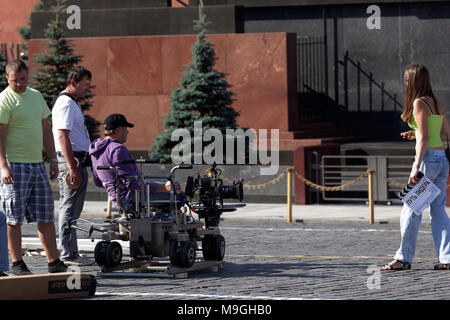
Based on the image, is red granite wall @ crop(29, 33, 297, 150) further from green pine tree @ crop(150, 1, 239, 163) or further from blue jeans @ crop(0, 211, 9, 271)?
blue jeans @ crop(0, 211, 9, 271)

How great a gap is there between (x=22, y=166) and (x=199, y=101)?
47.0 ft

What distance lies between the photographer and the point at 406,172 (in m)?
23.8

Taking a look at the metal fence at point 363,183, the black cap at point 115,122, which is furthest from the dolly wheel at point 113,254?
the metal fence at point 363,183

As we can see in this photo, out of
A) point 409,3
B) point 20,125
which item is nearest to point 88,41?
point 409,3

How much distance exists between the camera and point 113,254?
11688mm

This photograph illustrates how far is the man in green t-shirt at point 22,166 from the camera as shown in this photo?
439 inches

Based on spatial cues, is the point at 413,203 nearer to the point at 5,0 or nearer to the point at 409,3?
the point at 409,3

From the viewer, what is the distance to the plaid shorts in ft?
36.6

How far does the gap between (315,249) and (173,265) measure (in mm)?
3404

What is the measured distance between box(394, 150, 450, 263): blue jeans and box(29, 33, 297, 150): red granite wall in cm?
1577

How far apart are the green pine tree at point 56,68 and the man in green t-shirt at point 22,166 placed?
51.9 feet

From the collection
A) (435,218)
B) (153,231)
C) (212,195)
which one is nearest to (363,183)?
(212,195)

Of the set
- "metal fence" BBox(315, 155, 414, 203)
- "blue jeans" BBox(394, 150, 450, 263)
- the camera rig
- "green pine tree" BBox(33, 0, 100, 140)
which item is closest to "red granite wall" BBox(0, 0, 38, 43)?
"green pine tree" BBox(33, 0, 100, 140)

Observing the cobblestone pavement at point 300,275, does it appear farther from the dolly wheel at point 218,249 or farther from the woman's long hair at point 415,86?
the woman's long hair at point 415,86
